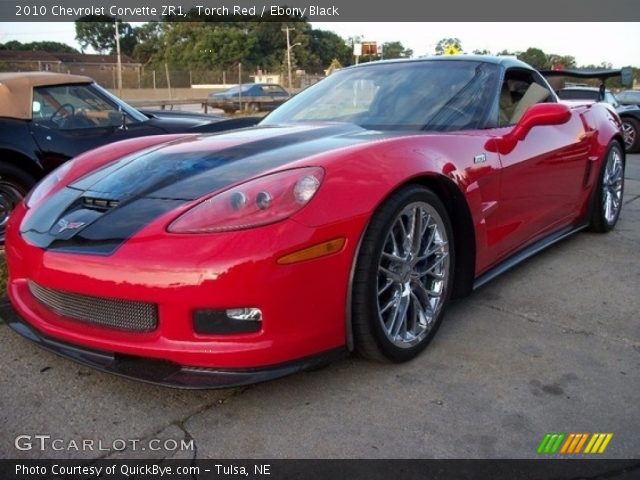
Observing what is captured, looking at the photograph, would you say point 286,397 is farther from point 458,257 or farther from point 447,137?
point 447,137

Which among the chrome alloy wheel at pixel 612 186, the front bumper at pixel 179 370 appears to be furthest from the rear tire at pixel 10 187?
the chrome alloy wheel at pixel 612 186

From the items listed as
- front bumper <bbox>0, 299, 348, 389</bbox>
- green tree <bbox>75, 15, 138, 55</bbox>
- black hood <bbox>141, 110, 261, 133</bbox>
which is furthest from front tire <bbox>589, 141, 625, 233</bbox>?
green tree <bbox>75, 15, 138, 55</bbox>

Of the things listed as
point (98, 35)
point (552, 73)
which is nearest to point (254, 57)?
point (98, 35)

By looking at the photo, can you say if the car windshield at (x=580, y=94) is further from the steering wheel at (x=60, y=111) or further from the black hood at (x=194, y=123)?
the steering wheel at (x=60, y=111)

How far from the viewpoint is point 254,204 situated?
7.02ft

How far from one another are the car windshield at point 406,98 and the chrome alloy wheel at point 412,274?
2.22 ft

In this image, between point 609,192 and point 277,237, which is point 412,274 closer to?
point 277,237

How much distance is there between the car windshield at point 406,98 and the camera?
319cm

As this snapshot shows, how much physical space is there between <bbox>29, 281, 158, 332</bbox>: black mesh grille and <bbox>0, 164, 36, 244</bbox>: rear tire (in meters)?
2.74

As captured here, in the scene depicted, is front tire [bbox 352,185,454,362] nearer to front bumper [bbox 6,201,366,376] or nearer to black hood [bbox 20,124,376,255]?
front bumper [bbox 6,201,366,376]

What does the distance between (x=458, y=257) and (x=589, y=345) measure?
71 cm

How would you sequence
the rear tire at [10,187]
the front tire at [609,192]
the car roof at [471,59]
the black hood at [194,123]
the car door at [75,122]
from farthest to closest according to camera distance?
the car door at [75,122]
the rear tire at [10,187]
the front tire at [609,192]
the black hood at [194,123]
the car roof at [471,59]

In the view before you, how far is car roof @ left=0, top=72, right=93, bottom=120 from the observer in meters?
4.71

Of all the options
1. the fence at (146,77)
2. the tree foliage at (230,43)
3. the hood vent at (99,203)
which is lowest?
the hood vent at (99,203)
